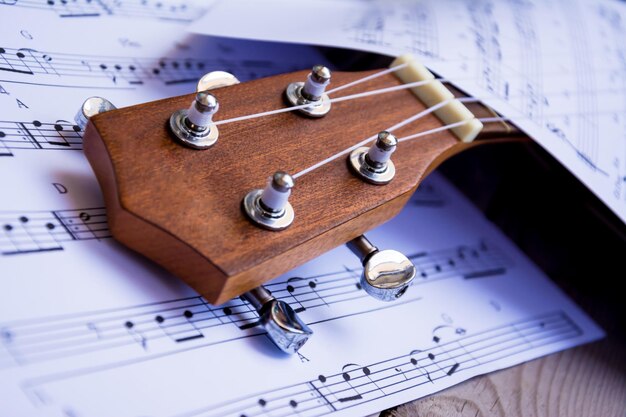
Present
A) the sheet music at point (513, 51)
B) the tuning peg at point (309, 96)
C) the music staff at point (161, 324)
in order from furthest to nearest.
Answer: the sheet music at point (513, 51) → the tuning peg at point (309, 96) → the music staff at point (161, 324)

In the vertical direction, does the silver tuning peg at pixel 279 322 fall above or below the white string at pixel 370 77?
below

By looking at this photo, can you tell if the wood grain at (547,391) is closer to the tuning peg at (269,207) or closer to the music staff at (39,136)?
the tuning peg at (269,207)

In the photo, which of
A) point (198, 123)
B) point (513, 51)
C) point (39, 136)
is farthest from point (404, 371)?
point (513, 51)

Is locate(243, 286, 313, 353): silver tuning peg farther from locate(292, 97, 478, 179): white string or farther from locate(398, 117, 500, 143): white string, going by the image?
locate(398, 117, 500, 143): white string

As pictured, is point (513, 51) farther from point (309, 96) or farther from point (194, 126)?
point (194, 126)

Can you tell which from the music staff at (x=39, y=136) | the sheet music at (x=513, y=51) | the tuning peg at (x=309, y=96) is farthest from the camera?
the sheet music at (x=513, y=51)

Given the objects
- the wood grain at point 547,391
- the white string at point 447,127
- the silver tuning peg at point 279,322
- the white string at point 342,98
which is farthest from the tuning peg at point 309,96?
the wood grain at point 547,391
